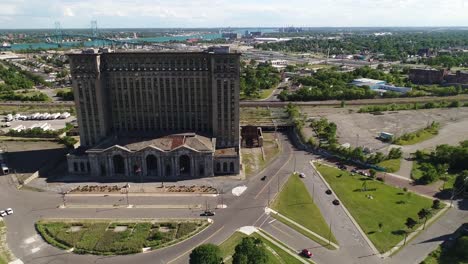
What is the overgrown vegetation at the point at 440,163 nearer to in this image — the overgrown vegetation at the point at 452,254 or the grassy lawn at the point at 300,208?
the overgrown vegetation at the point at 452,254

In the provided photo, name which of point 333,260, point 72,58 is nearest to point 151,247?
point 333,260

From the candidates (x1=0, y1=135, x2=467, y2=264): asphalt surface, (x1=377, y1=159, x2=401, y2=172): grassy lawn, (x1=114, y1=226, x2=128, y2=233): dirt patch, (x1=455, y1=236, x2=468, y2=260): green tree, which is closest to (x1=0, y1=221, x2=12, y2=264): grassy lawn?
(x1=0, y1=135, x2=467, y2=264): asphalt surface

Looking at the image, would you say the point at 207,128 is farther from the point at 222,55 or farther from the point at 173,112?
the point at 222,55

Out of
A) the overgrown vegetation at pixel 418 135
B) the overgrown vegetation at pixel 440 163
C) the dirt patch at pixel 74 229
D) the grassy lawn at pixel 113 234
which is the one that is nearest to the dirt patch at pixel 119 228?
the grassy lawn at pixel 113 234

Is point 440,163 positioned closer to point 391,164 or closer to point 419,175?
point 419,175

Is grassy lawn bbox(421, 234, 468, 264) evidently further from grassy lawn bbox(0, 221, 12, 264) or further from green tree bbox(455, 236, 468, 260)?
grassy lawn bbox(0, 221, 12, 264)
